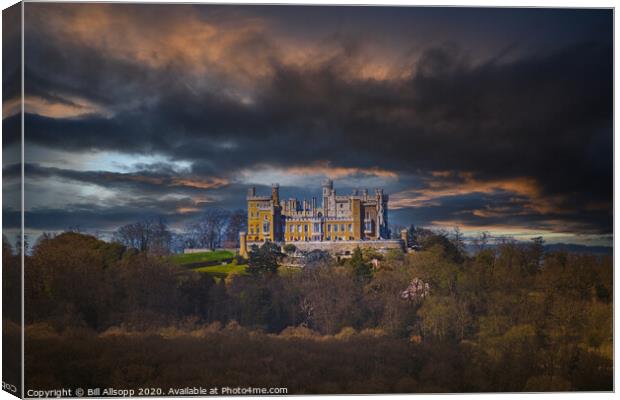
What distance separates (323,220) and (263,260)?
3.44ft

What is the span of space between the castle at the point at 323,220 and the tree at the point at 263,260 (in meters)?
0.13

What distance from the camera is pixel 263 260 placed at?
1575cm

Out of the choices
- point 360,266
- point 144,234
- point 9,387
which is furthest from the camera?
point 360,266

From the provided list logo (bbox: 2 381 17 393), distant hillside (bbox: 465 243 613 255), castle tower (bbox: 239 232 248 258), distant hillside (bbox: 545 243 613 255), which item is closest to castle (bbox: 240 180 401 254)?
castle tower (bbox: 239 232 248 258)

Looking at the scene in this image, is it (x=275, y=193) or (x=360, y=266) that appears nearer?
(x=275, y=193)

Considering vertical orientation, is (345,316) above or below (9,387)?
above

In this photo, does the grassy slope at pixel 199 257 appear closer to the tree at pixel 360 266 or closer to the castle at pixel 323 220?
the castle at pixel 323 220

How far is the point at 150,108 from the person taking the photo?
15195 mm

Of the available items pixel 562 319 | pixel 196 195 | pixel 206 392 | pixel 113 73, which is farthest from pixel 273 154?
pixel 562 319

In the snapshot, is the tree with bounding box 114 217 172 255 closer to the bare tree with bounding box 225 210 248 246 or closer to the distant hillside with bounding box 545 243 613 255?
the bare tree with bounding box 225 210 248 246

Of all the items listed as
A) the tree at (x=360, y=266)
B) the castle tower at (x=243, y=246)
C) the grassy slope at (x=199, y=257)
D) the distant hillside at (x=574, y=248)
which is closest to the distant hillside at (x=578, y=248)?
the distant hillside at (x=574, y=248)

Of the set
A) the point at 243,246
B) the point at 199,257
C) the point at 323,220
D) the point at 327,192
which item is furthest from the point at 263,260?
the point at 327,192

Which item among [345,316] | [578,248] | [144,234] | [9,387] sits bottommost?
[9,387]

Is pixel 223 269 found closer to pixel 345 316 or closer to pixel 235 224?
pixel 235 224
